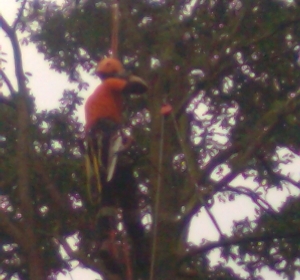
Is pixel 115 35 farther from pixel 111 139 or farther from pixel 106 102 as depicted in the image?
pixel 111 139

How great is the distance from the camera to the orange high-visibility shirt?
5.53 meters

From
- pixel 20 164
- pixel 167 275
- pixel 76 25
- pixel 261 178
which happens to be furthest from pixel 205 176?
pixel 76 25

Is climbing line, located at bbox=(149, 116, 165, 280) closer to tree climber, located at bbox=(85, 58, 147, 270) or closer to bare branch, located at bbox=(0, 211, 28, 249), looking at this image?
tree climber, located at bbox=(85, 58, 147, 270)

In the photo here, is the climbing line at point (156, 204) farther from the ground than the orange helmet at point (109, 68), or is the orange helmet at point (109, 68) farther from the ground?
the orange helmet at point (109, 68)

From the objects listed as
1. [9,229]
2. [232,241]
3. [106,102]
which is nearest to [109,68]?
[106,102]

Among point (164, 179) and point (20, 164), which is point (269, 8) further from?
point (20, 164)

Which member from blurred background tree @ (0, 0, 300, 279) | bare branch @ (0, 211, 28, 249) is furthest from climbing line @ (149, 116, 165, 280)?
bare branch @ (0, 211, 28, 249)

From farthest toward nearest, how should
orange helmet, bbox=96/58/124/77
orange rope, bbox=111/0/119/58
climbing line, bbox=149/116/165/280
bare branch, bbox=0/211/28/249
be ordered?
orange rope, bbox=111/0/119/58
orange helmet, bbox=96/58/124/77
climbing line, bbox=149/116/165/280
bare branch, bbox=0/211/28/249

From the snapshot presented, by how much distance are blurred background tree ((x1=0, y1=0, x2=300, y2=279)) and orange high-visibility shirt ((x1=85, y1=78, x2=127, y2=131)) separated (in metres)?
0.36

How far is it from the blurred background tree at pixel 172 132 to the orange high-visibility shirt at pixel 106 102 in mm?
357

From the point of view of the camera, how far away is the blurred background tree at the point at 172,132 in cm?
545

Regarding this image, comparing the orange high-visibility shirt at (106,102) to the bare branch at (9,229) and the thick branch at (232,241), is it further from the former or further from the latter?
the thick branch at (232,241)

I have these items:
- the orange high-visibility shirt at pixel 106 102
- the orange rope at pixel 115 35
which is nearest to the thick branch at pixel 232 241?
the orange high-visibility shirt at pixel 106 102

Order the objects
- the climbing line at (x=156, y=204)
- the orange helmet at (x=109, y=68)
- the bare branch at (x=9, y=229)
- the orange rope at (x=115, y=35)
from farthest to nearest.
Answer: the orange rope at (x=115, y=35)
the orange helmet at (x=109, y=68)
the climbing line at (x=156, y=204)
the bare branch at (x=9, y=229)
